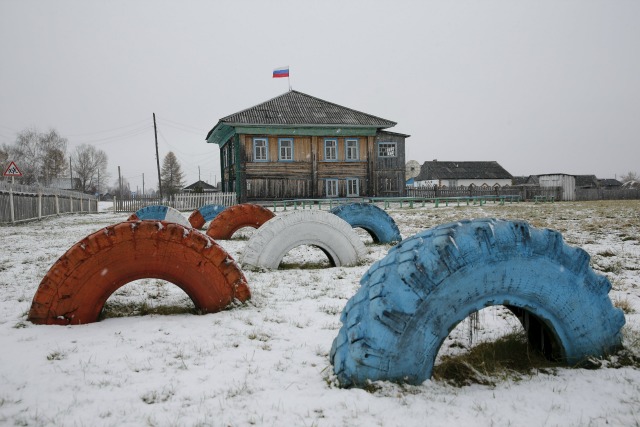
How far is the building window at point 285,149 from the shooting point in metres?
28.6

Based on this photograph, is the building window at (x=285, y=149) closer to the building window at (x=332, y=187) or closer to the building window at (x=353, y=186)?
the building window at (x=332, y=187)

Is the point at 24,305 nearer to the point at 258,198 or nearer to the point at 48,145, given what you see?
the point at 258,198

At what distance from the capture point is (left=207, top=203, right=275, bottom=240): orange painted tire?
30.8 ft

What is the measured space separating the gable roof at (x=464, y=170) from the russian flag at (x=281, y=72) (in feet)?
134

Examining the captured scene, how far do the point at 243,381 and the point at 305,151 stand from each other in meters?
26.9

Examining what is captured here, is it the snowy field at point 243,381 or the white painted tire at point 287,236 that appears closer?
the snowy field at point 243,381

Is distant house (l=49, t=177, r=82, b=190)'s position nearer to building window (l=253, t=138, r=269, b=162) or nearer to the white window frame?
building window (l=253, t=138, r=269, b=162)

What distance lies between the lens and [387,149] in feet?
103

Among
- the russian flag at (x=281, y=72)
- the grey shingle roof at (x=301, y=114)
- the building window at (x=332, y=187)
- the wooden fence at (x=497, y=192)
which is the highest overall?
the russian flag at (x=281, y=72)

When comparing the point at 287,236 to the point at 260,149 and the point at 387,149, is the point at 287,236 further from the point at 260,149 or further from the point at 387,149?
the point at 387,149

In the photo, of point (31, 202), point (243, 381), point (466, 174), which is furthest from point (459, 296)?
point (466, 174)

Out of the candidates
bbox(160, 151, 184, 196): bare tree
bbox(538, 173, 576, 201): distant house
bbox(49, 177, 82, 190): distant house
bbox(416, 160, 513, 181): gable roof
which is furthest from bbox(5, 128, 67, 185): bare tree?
bbox(538, 173, 576, 201): distant house

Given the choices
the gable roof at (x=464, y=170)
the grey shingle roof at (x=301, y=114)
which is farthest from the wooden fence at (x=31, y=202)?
the gable roof at (x=464, y=170)

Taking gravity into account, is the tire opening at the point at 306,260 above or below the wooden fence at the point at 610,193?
below
